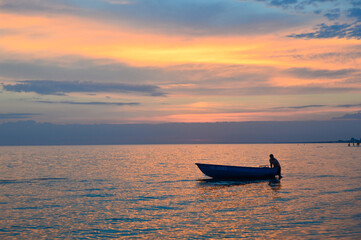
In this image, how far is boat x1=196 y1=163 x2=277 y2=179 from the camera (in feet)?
165

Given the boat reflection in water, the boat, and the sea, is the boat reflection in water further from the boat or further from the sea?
the sea

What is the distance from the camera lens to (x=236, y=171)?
50.1 metres

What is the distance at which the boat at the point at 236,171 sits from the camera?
50.2 m

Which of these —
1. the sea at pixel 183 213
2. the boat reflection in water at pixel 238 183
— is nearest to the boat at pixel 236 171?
the boat reflection in water at pixel 238 183

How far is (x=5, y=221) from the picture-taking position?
2467cm

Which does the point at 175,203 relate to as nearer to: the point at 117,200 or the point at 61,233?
the point at 117,200

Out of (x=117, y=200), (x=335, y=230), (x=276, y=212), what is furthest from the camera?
(x=117, y=200)

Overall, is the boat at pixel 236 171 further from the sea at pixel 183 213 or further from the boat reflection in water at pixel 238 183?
the sea at pixel 183 213

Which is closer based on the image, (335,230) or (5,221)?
(335,230)

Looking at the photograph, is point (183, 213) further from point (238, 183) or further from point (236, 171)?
point (236, 171)

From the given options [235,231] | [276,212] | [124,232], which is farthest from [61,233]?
[276,212]

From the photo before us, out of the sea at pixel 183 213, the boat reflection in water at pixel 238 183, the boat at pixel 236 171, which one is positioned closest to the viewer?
the sea at pixel 183 213

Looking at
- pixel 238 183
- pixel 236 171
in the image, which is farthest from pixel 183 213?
pixel 236 171

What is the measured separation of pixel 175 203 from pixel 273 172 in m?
23.9
